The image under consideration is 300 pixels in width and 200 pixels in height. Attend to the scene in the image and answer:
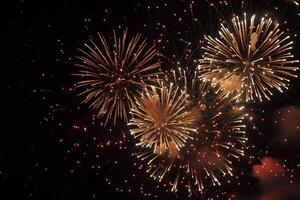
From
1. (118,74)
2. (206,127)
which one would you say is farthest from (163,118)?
(206,127)

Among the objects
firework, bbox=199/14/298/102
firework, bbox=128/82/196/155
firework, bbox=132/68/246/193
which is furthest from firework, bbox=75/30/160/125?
firework, bbox=199/14/298/102

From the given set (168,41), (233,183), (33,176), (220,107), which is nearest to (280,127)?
(233,183)

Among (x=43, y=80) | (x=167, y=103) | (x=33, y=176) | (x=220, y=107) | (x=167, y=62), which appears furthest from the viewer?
(x=33, y=176)

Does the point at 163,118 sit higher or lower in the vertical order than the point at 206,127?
lower

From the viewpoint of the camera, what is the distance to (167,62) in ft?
23.5

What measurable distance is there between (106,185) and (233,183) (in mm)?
3110

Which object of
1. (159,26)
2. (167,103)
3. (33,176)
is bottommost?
(167,103)

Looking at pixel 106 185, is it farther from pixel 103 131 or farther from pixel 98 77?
pixel 98 77

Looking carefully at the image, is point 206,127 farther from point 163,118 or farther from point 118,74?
point 118,74

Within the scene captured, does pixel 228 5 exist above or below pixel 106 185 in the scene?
above

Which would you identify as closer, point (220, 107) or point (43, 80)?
point (220, 107)

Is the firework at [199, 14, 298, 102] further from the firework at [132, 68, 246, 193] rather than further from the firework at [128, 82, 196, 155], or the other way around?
the firework at [128, 82, 196, 155]

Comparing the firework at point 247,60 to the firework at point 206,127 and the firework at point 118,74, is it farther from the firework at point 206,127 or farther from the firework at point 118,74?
the firework at point 118,74

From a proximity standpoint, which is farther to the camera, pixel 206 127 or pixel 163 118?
pixel 206 127
